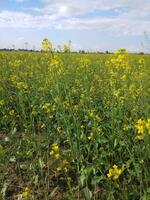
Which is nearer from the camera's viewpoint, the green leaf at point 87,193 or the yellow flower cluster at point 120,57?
the green leaf at point 87,193

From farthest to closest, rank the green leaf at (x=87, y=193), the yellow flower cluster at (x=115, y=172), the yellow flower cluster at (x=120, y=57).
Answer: the yellow flower cluster at (x=120, y=57) < the green leaf at (x=87, y=193) < the yellow flower cluster at (x=115, y=172)

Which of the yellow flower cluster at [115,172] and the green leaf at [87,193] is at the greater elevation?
the yellow flower cluster at [115,172]

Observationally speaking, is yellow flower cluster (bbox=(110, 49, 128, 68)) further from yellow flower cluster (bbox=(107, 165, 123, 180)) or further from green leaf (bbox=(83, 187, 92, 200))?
yellow flower cluster (bbox=(107, 165, 123, 180))

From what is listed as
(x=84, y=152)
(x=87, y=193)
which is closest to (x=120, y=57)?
(x=84, y=152)

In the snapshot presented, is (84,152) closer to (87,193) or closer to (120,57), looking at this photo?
(87,193)

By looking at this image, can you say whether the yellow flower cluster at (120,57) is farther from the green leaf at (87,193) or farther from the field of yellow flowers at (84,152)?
the green leaf at (87,193)

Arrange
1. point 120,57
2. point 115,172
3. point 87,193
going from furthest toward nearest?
1. point 120,57
2. point 87,193
3. point 115,172

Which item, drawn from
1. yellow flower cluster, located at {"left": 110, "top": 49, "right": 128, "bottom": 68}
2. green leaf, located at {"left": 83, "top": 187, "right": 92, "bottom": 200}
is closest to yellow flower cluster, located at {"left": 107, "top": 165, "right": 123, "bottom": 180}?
green leaf, located at {"left": 83, "top": 187, "right": 92, "bottom": 200}

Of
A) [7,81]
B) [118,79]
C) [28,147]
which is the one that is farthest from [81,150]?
[7,81]

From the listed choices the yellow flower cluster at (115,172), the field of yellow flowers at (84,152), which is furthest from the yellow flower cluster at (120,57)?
the yellow flower cluster at (115,172)

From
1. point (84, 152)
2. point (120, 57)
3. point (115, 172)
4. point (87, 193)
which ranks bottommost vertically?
point (87, 193)

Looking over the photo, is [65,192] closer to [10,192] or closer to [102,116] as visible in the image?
[10,192]

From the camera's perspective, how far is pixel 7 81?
649cm

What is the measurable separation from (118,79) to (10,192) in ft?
5.78
